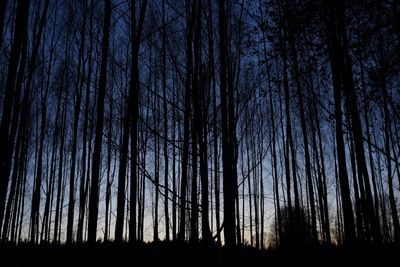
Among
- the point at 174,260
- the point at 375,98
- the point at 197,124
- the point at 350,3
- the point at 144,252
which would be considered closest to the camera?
the point at 197,124

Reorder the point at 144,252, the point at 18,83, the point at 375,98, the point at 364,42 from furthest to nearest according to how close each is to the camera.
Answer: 1. the point at 144,252
2. the point at 375,98
3. the point at 364,42
4. the point at 18,83

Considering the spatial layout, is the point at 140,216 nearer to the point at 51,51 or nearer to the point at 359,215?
the point at 51,51

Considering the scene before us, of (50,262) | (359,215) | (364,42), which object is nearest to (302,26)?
(364,42)

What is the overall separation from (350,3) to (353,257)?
3.21 meters

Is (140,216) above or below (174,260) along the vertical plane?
above

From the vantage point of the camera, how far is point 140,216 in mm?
9195

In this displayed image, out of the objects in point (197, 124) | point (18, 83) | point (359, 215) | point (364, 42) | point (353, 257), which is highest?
point (364, 42)

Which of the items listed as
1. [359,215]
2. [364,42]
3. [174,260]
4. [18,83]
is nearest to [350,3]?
[364,42]

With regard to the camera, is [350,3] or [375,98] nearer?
[350,3]

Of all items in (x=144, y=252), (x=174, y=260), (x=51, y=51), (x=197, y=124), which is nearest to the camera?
(x=197, y=124)

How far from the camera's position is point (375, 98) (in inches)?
192

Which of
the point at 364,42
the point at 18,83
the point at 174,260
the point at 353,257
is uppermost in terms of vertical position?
the point at 364,42

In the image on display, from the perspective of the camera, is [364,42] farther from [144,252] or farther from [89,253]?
[144,252]

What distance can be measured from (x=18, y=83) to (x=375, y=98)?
5.14m
